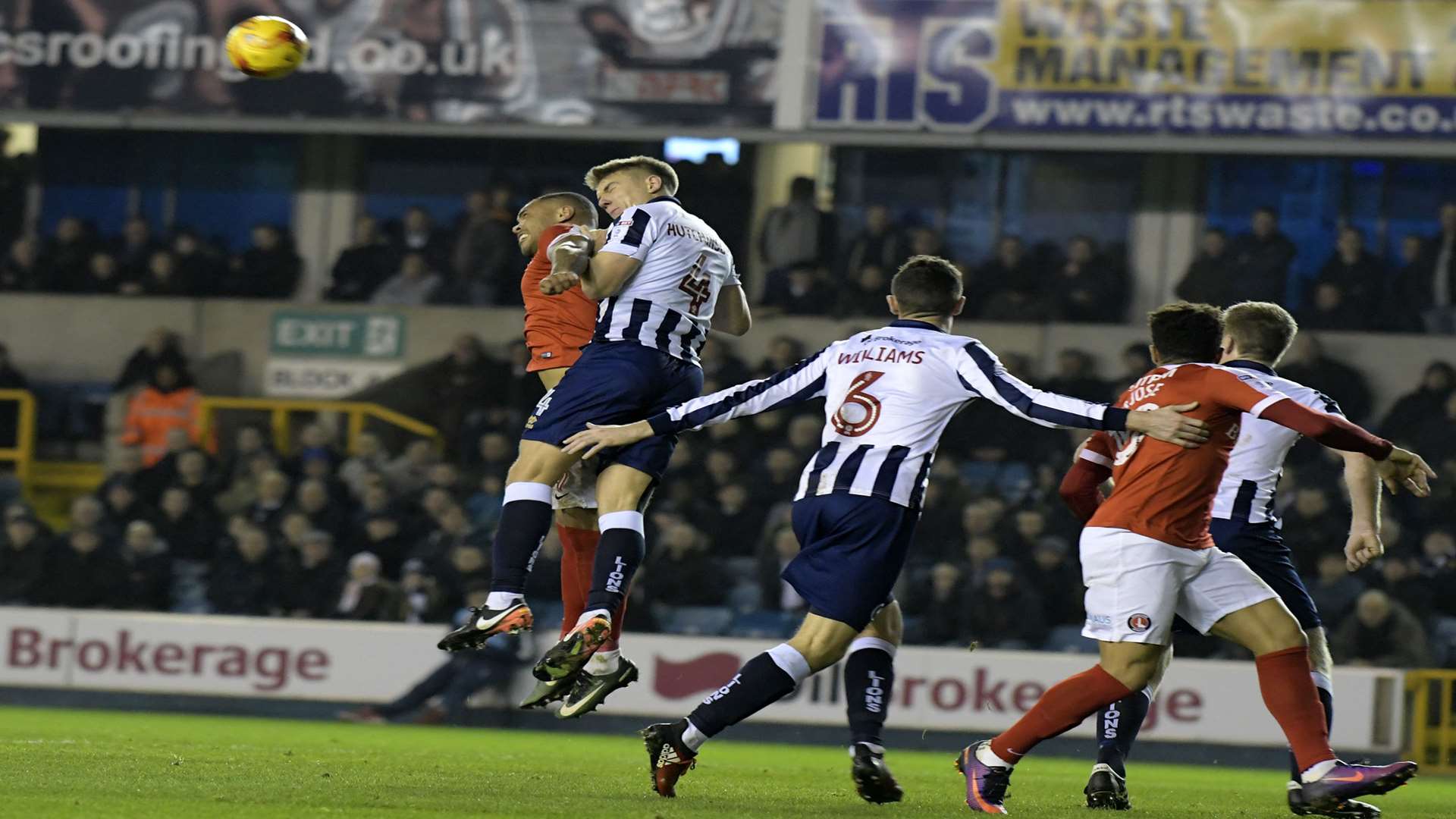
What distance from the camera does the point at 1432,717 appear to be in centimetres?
1414

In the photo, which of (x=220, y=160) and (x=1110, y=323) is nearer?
(x=1110, y=323)

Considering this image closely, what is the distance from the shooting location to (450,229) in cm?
1992

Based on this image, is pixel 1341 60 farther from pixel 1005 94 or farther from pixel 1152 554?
pixel 1152 554

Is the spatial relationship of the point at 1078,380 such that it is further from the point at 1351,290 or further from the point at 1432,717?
the point at 1432,717

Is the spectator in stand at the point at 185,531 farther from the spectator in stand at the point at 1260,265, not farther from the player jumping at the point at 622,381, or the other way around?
the player jumping at the point at 622,381

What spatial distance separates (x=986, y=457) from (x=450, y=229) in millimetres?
6228

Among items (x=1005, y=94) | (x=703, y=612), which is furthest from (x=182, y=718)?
(x=1005, y=94)

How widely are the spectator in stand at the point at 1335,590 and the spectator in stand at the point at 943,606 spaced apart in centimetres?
253

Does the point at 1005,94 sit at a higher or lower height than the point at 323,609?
higher

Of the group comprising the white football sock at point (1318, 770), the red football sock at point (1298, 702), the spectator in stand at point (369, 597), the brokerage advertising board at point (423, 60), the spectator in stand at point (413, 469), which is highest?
the brokerage advertising board at point (423, 60)

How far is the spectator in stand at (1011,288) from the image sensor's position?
17.7 metres

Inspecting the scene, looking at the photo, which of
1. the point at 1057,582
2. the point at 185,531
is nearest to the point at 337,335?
the point at 185,531

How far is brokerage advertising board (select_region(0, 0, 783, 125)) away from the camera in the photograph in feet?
54.0

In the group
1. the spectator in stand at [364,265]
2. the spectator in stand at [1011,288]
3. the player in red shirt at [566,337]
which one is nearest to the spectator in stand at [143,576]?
the spectator in stand at [364,265]
